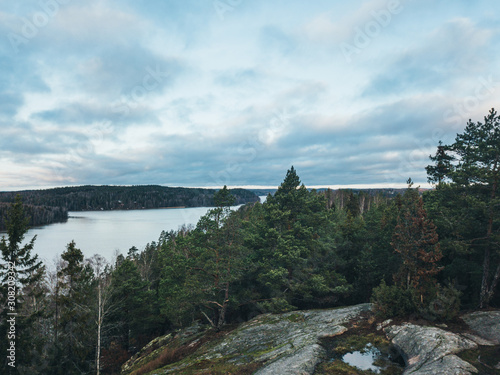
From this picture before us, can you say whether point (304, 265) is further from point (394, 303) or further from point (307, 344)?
point (307, 344)

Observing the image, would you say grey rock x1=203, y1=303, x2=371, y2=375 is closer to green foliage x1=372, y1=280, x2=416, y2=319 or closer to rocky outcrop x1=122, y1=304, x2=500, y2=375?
rocky outcrop x1=122, y1=304, x2=500, y2=375

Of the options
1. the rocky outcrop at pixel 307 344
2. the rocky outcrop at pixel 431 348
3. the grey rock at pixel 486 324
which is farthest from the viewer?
the grey rock at pixel 486 324

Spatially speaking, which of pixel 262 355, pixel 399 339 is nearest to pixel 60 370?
pixel 262 355

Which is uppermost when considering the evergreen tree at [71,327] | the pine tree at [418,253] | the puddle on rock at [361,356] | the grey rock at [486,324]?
the pine tree at [418,253]

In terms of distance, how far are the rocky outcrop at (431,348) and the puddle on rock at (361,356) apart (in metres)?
0.45

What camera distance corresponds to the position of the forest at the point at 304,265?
1554 cm

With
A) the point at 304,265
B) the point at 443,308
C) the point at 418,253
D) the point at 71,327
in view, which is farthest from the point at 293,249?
the point at 71,327

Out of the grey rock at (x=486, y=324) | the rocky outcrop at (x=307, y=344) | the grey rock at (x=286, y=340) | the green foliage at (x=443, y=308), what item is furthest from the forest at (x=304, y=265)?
the grey rock at (x=286, y=340)

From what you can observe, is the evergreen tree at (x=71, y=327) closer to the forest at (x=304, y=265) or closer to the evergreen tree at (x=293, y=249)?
the forest at (x=304, y=265)

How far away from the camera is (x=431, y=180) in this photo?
2680cm

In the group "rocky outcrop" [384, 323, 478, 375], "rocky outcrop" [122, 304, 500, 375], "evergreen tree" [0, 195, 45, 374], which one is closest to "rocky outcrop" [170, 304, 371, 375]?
"rocky outcrop" [122, 304, 500, 375]

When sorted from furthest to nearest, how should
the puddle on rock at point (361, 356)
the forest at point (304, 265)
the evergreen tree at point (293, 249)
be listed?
the evergreen tree at point (293, 249) → the forest at point (304, 265) → the puddle on rock at point (361, 356)

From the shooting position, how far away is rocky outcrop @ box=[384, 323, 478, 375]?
8289mm

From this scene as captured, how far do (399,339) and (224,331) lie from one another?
13.0 metres
